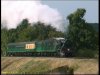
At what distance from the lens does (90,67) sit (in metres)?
30.2

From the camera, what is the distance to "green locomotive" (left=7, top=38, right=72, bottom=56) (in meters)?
45.6

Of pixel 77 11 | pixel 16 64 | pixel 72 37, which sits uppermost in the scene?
pixel 77 11

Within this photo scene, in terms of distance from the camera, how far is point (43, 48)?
49250 mm

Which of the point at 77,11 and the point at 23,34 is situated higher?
the point at 77,11

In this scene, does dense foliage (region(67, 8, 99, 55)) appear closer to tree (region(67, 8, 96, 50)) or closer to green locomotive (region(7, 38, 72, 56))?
tree (region(67, 8, 96, 50))

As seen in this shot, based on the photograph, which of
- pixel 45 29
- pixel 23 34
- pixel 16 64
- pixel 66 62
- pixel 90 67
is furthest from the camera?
pixel 45 29

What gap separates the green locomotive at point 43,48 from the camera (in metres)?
45.6

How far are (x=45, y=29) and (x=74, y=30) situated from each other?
3207cm

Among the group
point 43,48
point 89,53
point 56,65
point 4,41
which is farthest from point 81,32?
point 4,41

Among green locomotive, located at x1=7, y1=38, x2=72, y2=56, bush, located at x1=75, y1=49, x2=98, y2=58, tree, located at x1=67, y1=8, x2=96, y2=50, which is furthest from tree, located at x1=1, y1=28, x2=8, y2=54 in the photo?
bush, located at x1=75, y1=49, x2=98, y2=58

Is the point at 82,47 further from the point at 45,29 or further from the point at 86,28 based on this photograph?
the point at 45,29

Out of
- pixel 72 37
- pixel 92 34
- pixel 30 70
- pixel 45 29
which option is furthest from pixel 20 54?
pixel 45 29

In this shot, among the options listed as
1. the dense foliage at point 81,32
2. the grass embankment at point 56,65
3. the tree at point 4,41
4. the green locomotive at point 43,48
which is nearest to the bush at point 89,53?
the green locomotive at point 43,48

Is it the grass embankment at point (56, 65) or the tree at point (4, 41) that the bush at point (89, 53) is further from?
the tree at point (4, 41)
